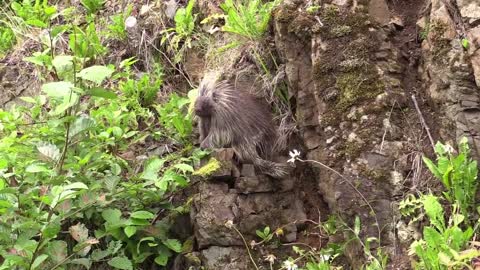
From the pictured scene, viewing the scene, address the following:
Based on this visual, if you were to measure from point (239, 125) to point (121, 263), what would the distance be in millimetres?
1343

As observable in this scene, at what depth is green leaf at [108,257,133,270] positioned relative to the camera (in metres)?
3.38

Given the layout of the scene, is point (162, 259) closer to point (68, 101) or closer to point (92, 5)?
point (68, 101)

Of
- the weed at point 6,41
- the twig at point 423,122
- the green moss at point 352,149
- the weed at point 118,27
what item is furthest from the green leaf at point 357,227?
the weed at point 6,41

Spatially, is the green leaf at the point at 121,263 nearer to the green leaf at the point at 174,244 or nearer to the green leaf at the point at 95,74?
the green leaf at the point at 174,244

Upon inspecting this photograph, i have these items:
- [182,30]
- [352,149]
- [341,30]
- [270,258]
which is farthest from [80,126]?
[182,30]

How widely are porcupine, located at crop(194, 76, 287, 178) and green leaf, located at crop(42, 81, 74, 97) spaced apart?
5.53 ft

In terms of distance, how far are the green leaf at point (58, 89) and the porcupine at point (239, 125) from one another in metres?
1.68

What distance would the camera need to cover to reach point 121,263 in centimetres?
339

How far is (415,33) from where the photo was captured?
384cm

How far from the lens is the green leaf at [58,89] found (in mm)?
2461

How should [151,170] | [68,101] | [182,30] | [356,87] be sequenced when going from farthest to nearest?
[182,30], [356,87], [151,170], [68,101]

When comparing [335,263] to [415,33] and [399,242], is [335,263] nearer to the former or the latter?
[399,242]

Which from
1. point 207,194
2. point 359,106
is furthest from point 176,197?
point 359,106

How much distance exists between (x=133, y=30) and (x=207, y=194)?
248cm
